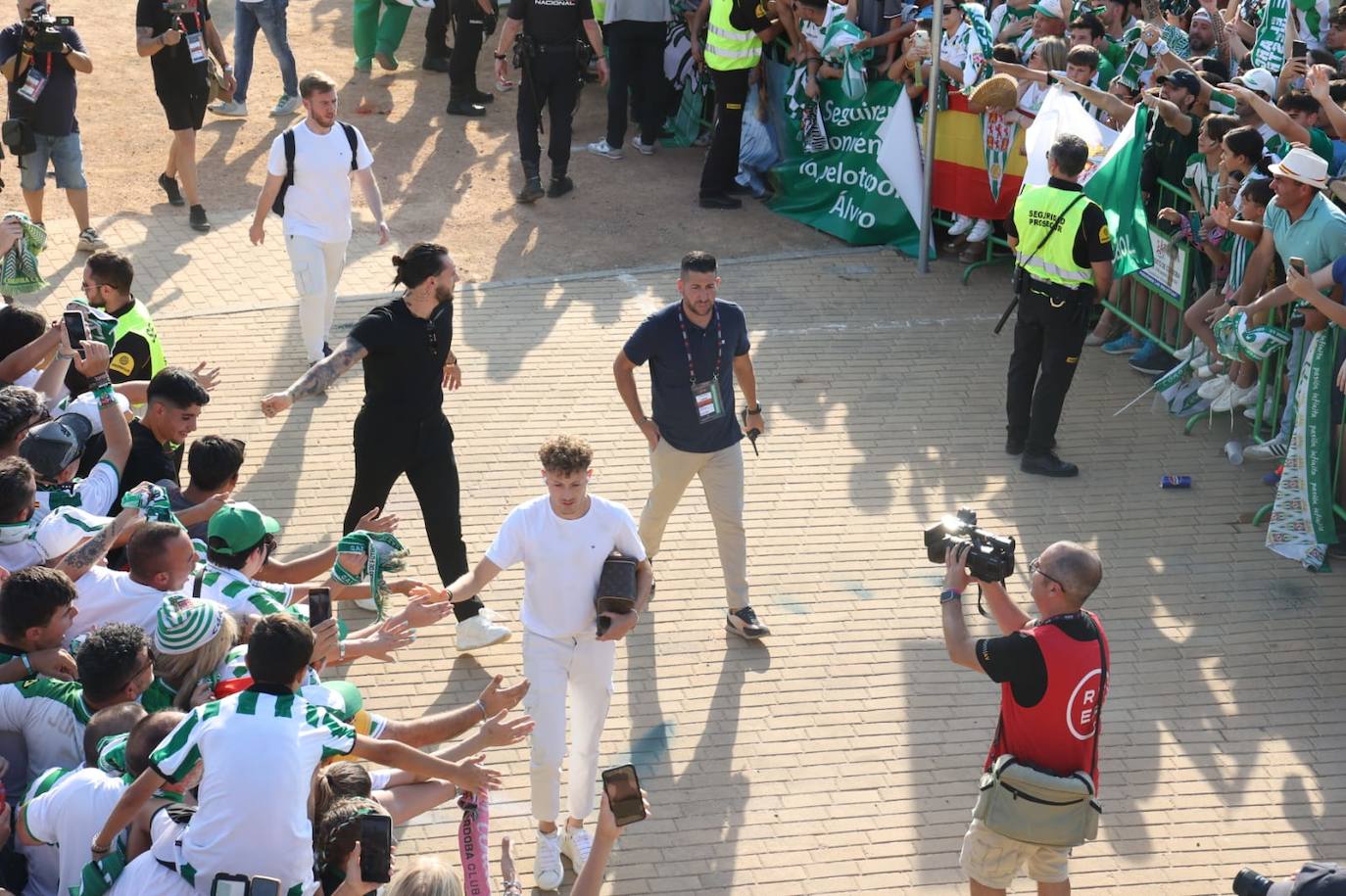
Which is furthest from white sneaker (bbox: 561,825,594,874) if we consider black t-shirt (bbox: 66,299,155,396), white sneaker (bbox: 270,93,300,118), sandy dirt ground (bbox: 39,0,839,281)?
white sneaker (bbox: 270,93,300,118)

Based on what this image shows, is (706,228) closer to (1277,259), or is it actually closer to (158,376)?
(1277,259)

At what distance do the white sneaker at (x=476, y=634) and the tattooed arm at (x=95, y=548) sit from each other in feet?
6.59

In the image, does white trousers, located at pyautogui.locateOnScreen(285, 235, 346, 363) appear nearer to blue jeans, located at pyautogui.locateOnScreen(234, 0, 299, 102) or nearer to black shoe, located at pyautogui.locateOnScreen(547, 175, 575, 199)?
black shoe, located at pyautogui.locateOnScreen(547, 175, 575, 199)

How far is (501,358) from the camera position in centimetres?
1059

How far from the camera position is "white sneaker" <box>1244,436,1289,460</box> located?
368 inches

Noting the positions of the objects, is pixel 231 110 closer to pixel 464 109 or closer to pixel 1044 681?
pixel 464 109

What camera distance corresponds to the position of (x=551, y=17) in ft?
42.1

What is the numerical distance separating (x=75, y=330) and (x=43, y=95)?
4947 mm

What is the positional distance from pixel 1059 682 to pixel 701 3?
10147 mm

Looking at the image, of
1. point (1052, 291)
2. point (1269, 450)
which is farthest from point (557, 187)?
point (1269, 450)

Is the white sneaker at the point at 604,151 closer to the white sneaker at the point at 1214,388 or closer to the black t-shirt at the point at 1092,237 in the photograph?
the black t-shirt at the point at 1092,237

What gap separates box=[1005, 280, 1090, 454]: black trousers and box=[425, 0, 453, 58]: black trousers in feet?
27.2

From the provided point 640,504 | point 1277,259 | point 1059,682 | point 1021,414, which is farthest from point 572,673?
point 1277,259

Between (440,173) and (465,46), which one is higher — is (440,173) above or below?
below
